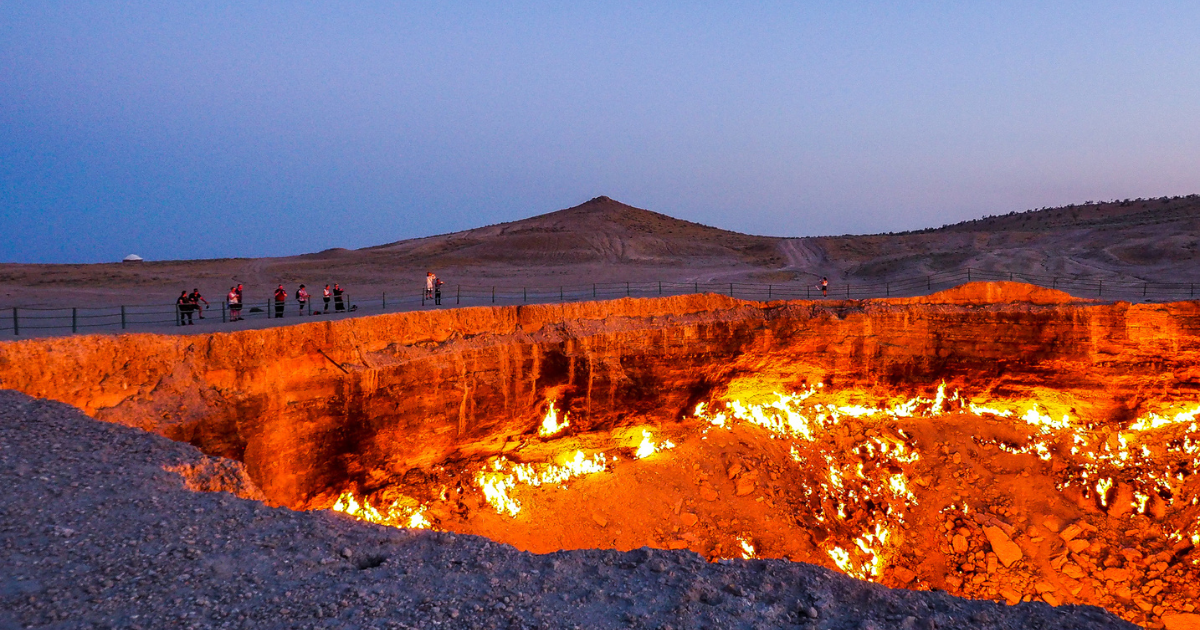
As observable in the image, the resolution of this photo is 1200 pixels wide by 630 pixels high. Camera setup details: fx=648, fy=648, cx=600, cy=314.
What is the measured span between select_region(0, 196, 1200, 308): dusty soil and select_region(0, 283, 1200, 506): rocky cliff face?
60.4 feet

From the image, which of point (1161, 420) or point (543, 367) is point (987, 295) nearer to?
point (1161, 420)

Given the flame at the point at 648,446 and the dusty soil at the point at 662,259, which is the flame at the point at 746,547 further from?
the dusty soil at the point at 662,259

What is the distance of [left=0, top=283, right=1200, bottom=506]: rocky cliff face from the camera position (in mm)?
11297

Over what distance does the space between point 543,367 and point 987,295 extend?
1409 cm

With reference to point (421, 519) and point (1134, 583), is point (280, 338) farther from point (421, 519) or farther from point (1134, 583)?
point (1134, 583)

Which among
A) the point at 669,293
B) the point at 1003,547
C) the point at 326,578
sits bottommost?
the point at 1003,547

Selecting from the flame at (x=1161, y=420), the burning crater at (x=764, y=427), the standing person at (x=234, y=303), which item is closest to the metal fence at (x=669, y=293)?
the standing person at (x=234, y=303)

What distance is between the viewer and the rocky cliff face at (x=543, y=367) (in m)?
11.3

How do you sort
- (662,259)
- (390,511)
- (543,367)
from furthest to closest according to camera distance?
(662,259)
(543,367)
(390,511)

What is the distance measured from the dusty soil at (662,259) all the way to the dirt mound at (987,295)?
17747 millimetres

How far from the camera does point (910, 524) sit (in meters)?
16.7

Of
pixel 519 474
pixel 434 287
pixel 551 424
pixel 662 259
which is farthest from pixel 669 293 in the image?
pixel 662 259

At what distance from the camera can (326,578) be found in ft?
18.1

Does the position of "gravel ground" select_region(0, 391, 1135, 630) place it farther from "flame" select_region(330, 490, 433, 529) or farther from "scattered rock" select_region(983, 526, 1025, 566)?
"scattered rock" select_region(983, 526, 1025, 566)
